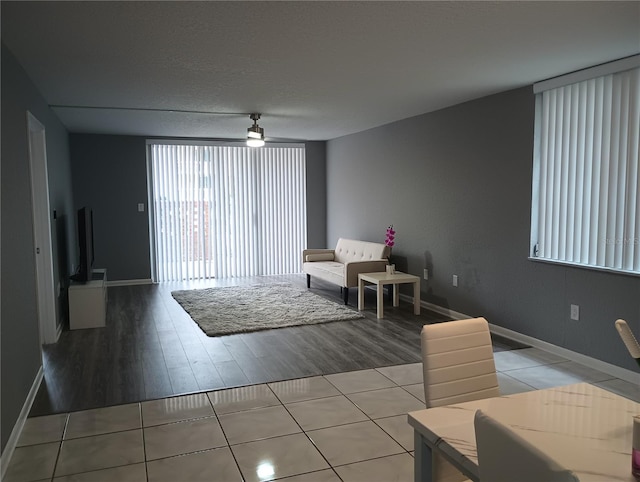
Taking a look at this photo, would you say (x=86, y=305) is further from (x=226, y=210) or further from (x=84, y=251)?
(x=226, y=210)

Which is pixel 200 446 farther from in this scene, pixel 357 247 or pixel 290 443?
pixel 357 247

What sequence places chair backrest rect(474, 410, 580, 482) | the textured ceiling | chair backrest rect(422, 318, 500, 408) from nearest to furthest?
chair backrest rect(474, 410, 580, 482)
chair backrest rect(422, 318, 500, 408)
the textured ceiling

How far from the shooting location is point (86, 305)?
17.4 feet

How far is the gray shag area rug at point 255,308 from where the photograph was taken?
532 cm

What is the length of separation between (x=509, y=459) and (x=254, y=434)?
2177mm

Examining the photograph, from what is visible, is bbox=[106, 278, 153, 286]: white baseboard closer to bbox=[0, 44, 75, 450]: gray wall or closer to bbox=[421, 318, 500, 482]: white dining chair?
bbox=[0, 44, 75, 450]: gray wall

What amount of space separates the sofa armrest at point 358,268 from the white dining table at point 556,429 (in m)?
4.44

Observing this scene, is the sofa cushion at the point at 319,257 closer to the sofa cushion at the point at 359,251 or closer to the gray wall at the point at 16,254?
the sofa cushion at the point at 359,251

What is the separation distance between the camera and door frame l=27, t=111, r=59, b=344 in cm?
462

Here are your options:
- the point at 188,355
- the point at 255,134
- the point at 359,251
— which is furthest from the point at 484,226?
the point at 188,355

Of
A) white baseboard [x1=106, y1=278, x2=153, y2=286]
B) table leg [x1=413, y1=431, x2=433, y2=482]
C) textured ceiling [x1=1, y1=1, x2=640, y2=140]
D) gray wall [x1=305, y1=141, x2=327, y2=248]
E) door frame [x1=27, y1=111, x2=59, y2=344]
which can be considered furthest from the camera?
gray wall [x1=305, y1=141, x2=327, y2=248]

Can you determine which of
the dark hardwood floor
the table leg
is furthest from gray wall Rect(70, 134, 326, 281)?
the table leg

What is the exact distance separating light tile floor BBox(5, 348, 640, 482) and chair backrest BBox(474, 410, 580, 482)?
1534 mm

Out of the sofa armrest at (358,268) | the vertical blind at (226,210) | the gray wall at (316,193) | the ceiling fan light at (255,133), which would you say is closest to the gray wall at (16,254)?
the ceiling fan light at (255,133)
